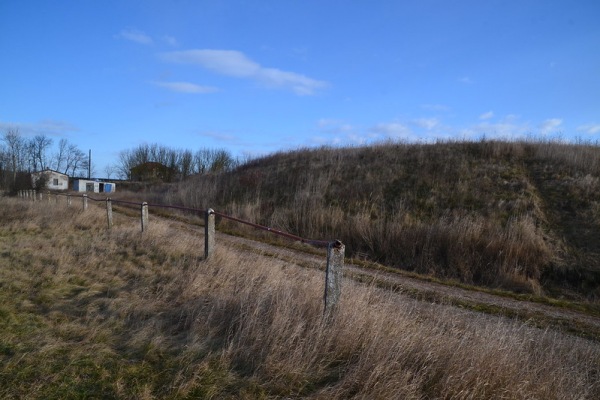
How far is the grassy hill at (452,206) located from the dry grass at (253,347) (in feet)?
16.0

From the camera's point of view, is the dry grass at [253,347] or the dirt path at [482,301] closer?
the dry grass at [253,347]

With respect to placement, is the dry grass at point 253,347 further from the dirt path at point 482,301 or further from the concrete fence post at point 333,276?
the dirt path at point 482,301

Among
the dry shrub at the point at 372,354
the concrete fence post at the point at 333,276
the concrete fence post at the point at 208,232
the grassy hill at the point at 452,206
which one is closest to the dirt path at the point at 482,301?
the dry shrub at the point at 372,354

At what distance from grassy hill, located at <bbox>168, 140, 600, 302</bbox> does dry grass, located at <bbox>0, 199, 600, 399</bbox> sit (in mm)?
4868

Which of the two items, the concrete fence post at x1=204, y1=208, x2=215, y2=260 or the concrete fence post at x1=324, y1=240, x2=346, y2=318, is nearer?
the concrete fence post at x1=324, y1=240, x2=346, y2=318

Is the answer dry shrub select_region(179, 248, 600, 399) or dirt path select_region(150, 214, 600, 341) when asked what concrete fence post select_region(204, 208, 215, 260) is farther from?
dry shrub select_region(179, 248, 600, 399)

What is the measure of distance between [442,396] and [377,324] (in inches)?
38.6

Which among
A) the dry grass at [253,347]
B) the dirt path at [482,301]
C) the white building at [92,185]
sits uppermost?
the white building at [92,185]

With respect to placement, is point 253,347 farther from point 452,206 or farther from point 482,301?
point 452,206

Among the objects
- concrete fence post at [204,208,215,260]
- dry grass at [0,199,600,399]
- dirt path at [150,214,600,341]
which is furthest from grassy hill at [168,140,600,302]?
concrete fence post at [204,208,215,260]

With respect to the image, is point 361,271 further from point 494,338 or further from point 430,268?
point 494,338

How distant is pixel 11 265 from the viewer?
304 inches

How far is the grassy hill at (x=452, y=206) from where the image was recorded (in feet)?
33.8

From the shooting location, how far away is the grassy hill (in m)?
10.3
